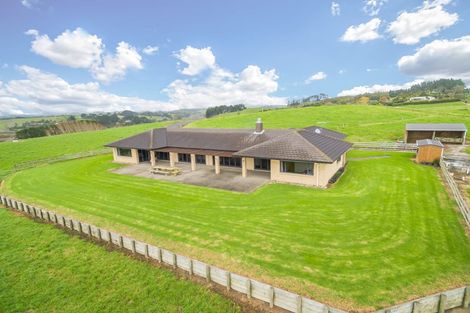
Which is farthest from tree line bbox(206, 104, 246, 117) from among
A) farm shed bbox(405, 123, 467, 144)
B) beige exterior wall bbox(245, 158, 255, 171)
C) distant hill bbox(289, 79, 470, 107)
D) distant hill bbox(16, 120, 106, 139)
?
beige exterior wall bbox(245, 158, 255, 171)

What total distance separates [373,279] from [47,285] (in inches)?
545

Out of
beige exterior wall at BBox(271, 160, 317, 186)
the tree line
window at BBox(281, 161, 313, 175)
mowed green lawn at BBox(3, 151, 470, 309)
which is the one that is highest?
the tree line

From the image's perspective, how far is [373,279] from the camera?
9.58 meters

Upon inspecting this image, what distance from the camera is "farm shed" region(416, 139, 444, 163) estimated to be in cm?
2678

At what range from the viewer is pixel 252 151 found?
79.4 ft

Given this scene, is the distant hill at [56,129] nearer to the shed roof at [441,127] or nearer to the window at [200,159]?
the window at [200,159]

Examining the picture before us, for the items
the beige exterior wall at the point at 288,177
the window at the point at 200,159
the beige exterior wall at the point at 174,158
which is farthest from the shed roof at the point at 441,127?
the beige exterior wall at the point at 174,158

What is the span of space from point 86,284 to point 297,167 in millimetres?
17592

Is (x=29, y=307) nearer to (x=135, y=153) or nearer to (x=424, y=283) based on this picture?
(x=424, y=283)

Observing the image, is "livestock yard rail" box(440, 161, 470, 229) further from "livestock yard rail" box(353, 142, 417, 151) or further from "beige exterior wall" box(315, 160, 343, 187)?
"livestock yard rail" box(353, 142, 417, 151)

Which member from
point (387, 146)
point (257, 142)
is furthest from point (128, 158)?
point (387, 146)

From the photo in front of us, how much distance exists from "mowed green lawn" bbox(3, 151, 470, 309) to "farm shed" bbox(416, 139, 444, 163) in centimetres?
364

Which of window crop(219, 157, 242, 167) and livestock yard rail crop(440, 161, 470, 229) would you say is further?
window crop(219, 157, 242, 167)

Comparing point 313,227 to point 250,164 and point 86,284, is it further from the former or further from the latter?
point 250,164
